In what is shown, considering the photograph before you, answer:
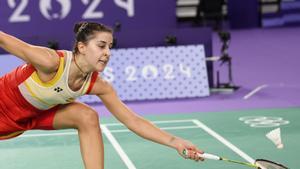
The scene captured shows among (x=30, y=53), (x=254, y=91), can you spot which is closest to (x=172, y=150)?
(x=30, y=53)

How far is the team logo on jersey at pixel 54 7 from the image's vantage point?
10102 millimetres

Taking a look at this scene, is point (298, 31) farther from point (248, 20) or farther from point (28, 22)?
point (28, 22)

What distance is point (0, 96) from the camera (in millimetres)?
4535

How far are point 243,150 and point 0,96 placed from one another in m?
2.63

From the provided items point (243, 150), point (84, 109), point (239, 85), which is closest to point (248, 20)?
point (239, 85)

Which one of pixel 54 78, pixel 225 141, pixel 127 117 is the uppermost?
pixel 54 78

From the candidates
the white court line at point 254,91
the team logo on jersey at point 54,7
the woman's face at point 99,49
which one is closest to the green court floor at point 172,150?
the white court line at point 254,91

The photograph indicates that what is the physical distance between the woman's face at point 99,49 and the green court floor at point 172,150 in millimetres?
1756

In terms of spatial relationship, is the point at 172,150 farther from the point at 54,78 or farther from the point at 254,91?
the point at 254,91

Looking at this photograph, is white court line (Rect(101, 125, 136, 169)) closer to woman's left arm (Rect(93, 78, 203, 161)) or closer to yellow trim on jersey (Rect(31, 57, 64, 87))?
woman's left arm (Rect(93, 78, 203, 161))

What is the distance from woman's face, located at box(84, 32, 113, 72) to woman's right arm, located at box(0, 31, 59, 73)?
0.76 ft

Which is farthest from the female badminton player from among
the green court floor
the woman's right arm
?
the green court floor

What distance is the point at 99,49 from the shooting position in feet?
13.6

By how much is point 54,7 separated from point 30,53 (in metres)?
6.20
